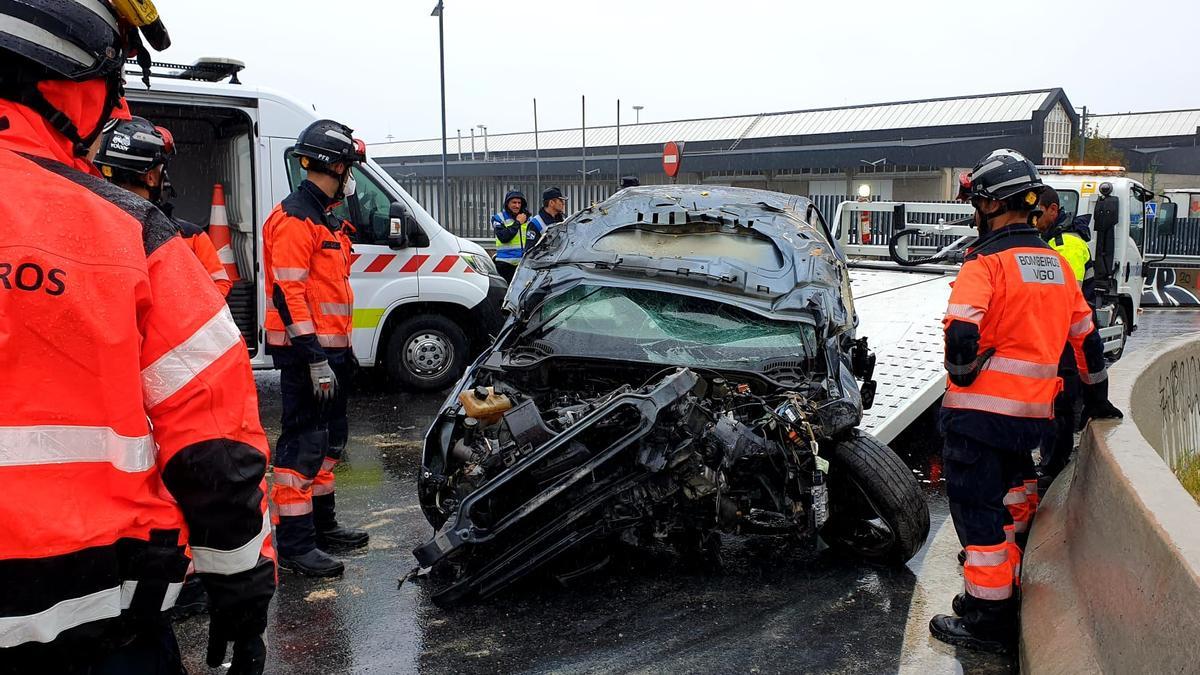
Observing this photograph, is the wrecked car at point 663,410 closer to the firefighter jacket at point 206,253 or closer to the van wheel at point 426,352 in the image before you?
the firefighter jacket at point 206,253

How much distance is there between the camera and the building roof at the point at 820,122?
92.2 feet

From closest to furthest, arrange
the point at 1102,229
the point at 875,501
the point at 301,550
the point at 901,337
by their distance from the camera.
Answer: the point at 875,501 → the point at 301,550 → the point at 901,337 → the point at 1102,229

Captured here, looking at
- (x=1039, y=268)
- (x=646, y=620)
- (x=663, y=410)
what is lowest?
(x=646, y=620)

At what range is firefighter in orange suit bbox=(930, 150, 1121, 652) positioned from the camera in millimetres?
3795

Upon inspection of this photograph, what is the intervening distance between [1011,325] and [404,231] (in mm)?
5567

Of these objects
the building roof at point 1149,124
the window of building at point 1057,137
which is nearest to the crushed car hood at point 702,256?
the window of building at point 1057,137

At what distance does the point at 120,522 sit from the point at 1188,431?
6.44 m

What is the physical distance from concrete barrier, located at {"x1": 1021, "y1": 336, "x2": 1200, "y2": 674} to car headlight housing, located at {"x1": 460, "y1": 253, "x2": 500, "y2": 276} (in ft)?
17.9

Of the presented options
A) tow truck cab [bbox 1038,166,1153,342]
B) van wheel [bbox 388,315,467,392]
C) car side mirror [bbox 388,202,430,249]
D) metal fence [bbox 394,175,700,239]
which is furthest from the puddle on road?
metal fence [bbox 394,175,700,239]

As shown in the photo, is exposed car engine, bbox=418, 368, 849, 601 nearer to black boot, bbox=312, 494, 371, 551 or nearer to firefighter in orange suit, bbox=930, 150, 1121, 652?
firefighter in orange suit, bbox=930, 150, 1121, 652

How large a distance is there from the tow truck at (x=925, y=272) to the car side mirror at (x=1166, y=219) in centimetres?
1

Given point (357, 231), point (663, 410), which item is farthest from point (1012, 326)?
point (357, 231)

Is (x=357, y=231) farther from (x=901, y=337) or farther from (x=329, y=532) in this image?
(x=901, y=337)

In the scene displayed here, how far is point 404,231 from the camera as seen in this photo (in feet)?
27.2
